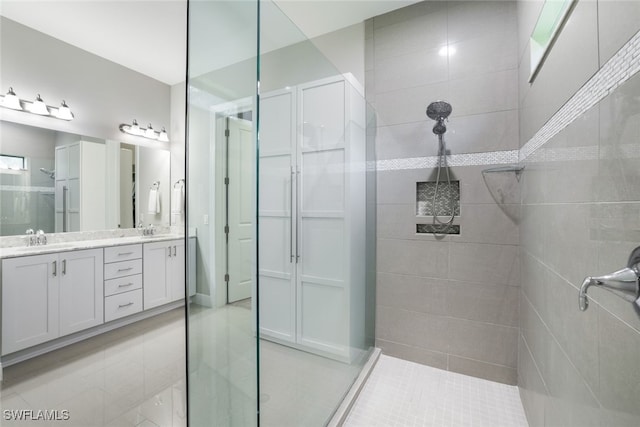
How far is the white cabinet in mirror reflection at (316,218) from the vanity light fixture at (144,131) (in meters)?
Result: 3.08

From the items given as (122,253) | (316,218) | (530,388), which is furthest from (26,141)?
(530,388)

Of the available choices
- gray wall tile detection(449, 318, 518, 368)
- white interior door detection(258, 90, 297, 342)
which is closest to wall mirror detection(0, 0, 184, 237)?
white interior door detection(258, 90, 297, 342)

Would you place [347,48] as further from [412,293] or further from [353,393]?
[353,393]

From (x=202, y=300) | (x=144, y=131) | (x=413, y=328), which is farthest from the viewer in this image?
(x=144, y=131)

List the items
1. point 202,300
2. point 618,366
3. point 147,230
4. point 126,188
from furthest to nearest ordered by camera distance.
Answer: point 147,230
point 126,188
point 202,300
point 618,366

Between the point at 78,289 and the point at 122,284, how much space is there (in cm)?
40

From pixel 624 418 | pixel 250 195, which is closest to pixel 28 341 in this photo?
pixel 250 195

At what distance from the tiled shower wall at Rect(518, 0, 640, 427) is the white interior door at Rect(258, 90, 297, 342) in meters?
1.07

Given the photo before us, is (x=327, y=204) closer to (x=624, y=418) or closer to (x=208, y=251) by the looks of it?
(x=208, y=251)

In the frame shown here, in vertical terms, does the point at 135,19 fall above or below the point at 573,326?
above

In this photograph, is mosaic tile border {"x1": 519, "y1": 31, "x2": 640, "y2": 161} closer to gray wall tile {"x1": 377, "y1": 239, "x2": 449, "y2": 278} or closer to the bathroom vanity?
gray wall tile {"x1": 377, "y1": 239, "x2": 449, "y2": 278}

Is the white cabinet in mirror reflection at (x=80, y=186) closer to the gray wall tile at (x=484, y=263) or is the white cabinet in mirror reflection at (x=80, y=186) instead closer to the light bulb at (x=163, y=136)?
the light bulb at (x=163, y=136)

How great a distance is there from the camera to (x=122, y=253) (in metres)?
2.91

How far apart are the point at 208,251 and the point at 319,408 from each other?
1.15 metres
